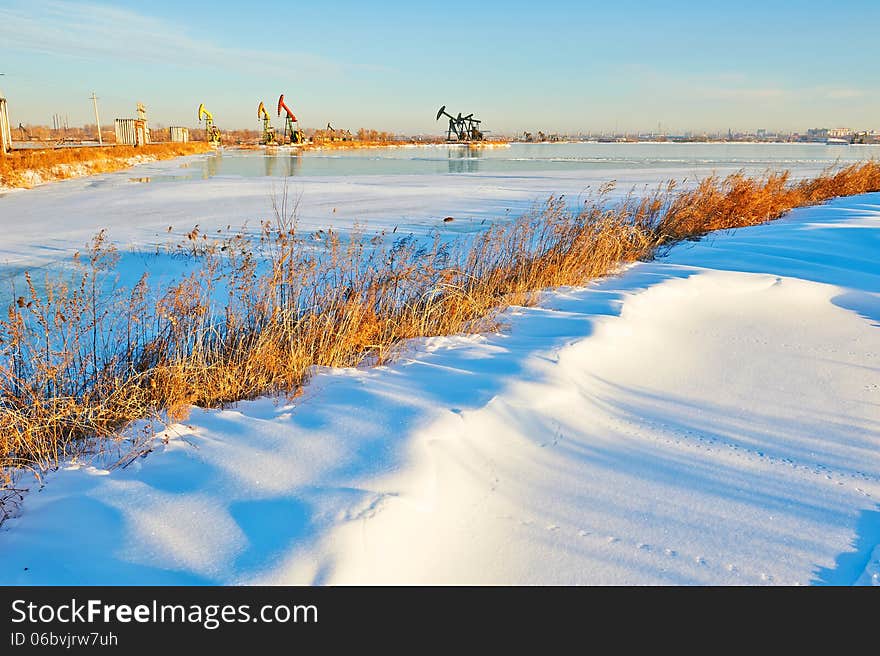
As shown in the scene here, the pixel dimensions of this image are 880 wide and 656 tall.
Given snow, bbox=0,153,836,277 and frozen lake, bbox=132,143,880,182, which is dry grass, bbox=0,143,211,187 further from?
frozen lake, bbox=132,143,880,182

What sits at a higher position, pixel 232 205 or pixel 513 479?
pixel 232 205

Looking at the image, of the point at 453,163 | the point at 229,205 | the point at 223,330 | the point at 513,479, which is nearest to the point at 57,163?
the point at 229,205

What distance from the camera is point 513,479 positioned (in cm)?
271

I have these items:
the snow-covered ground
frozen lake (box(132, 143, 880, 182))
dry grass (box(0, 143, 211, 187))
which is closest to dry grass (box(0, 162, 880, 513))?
the snow-covered ground

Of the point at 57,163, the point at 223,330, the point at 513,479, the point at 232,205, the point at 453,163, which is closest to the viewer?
the point at 513,479

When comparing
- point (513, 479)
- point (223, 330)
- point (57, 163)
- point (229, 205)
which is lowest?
point (513, 479)

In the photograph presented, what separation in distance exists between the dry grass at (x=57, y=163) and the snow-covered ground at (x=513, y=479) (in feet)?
63.4

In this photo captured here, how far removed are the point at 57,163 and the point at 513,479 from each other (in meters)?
24.9

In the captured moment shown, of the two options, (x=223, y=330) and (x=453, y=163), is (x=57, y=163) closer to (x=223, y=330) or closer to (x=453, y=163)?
(x=453, y=163)

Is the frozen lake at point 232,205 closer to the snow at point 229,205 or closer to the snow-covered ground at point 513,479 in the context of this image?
the snow at point 229,205

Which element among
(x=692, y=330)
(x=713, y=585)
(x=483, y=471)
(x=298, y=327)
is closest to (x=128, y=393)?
(x=298, y=327)

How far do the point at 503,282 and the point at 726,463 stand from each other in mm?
3514

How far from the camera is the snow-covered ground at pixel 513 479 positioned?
207 centimetres
